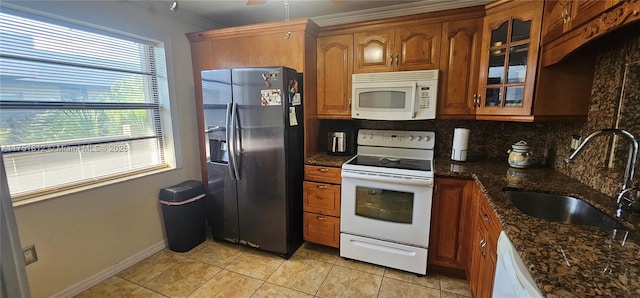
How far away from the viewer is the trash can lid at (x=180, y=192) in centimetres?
239

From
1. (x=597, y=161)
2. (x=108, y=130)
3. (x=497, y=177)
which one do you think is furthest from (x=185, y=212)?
(x=597, y=161)

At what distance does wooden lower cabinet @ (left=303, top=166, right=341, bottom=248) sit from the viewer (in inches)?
92.3

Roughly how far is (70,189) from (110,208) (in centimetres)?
31

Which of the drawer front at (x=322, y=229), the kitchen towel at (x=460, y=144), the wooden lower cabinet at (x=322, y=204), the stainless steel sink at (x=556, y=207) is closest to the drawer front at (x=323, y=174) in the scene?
the wooden lower cabinet at (x=322, y=204)

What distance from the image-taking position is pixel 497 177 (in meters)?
1.82

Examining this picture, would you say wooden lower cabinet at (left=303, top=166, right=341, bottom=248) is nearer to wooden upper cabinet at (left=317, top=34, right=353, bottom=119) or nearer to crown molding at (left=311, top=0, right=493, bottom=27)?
wooden upper cabinet at (left=317, top=34, right=353, bottom=119)

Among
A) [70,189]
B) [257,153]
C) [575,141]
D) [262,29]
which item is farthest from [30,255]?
[575,141]

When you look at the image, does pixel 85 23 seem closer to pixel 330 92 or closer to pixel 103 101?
pixel 103 101

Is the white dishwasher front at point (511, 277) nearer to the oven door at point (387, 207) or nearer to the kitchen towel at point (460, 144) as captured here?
the oven door at point (387, 207)

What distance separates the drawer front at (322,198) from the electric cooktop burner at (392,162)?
310 millimetres

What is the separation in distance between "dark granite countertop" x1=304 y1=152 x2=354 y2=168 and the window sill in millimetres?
1436

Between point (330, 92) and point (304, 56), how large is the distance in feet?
1.40

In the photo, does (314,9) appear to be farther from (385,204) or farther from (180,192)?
(180,192)

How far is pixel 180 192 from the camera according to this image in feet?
7.88
